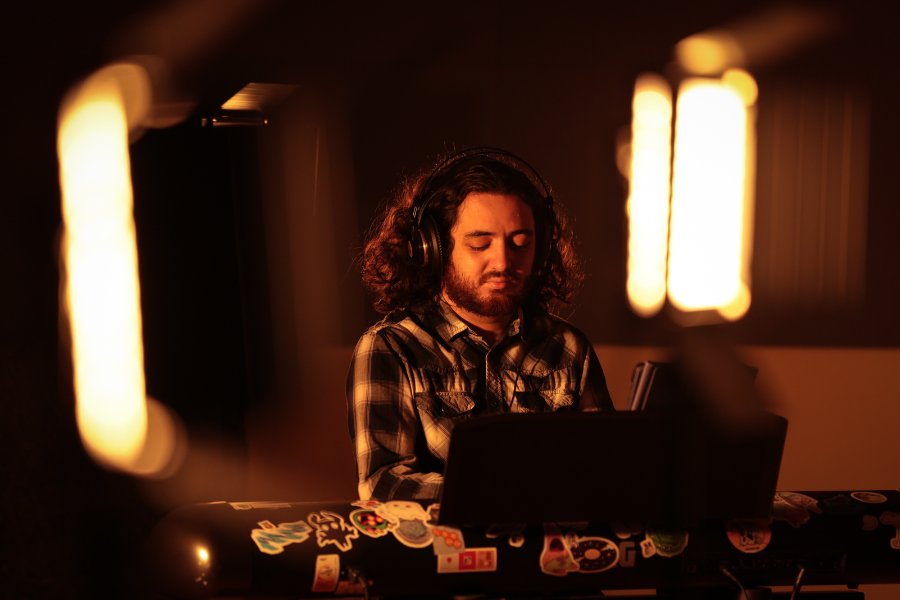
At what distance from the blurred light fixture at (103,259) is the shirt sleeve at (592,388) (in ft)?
3.32

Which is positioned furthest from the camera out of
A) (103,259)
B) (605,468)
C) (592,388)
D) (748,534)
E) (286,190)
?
(286,190)

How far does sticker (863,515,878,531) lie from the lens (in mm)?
788

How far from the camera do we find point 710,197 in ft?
6.52

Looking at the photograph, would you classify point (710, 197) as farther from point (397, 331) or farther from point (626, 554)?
point (626, 554)

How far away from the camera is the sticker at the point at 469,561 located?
70cm

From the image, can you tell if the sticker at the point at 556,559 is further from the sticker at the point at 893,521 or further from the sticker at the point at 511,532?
the sticker at the point at 893,521

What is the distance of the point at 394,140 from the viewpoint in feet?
6.25

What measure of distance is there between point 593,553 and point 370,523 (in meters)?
0.24

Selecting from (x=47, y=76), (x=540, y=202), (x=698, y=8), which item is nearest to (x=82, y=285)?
(x=47, y=76)

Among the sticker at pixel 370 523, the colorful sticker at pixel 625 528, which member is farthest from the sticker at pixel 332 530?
the colorful sticker at pixel 625 528

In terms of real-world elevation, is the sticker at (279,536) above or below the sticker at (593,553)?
above

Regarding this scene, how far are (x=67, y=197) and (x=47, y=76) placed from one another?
0.30m

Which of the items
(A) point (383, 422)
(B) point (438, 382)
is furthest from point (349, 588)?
(B) point (438, 382)

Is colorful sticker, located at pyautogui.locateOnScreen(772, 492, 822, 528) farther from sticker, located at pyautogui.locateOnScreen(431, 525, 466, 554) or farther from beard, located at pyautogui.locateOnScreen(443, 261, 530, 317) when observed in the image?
beard, located at pyautogui.locateOnScreen(443, 261, 530, 317)
